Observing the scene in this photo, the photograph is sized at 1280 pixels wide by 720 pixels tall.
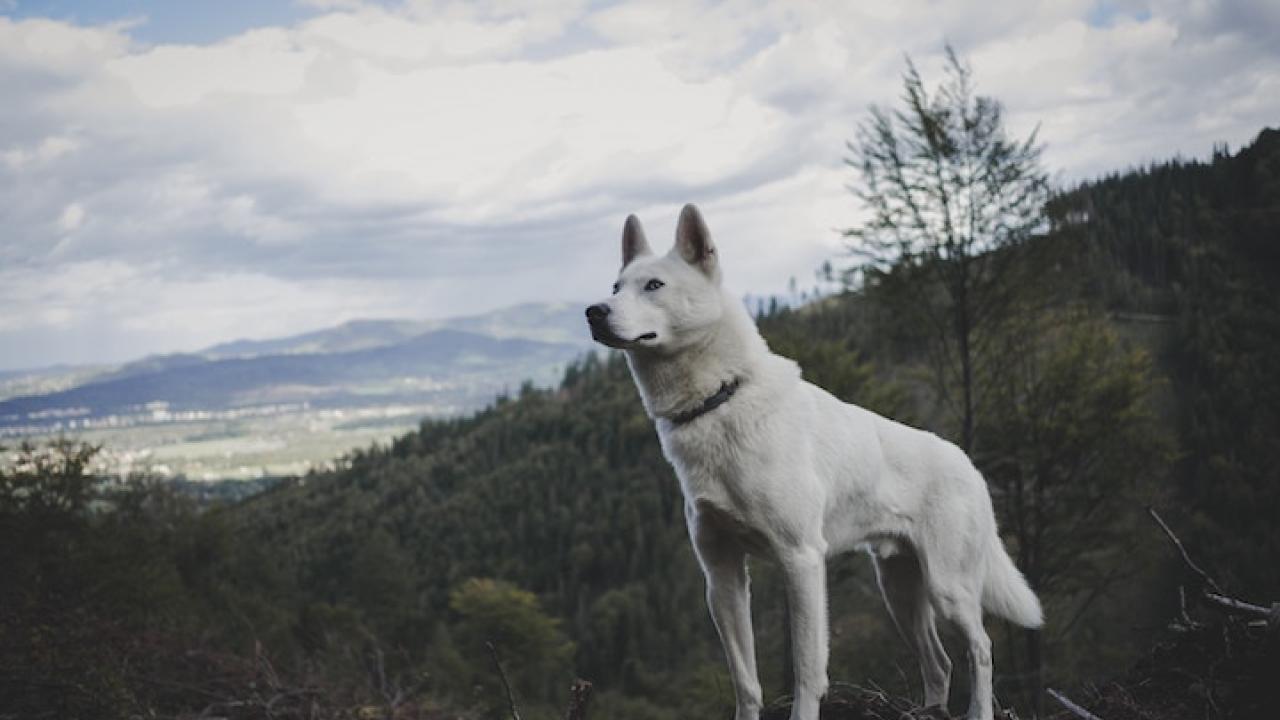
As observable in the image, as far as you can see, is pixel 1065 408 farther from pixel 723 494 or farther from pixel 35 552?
pixel 35 552

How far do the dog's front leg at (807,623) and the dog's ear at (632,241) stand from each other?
1875 millimetres

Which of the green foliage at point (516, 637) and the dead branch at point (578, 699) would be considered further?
the green foliage at point (516, 637)

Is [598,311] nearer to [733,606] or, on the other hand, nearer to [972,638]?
[733,606]

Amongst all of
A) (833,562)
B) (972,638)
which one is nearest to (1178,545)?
(972,638)

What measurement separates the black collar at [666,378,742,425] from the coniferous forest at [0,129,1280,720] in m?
1.72

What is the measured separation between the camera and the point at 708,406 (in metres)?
4.50

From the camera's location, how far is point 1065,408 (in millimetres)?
20797

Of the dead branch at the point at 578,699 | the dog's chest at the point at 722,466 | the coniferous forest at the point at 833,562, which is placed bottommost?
the coniferous forest at the point at 833,562

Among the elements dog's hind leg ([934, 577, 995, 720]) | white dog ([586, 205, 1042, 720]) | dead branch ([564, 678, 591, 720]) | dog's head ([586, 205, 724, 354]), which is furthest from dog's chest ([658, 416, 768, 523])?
dog's hind leg ([934, 577, 995, 720])

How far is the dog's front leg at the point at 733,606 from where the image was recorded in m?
4.68

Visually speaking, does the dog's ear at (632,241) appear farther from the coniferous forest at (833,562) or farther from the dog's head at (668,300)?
the coniferous forest at (833,562)

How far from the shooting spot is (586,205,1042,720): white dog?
4.38 meters

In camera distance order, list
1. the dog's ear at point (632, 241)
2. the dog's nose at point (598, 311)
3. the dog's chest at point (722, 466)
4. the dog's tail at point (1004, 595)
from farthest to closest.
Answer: the dog's tail at point (1004, 595)
the dog's ear at point (632, 241)
the dog's chest at point (722, 466)
the dog's nose at point (598, 311)

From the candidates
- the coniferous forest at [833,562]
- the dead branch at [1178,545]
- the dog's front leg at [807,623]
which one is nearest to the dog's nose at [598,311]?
the dog's front leg at [807,623]
